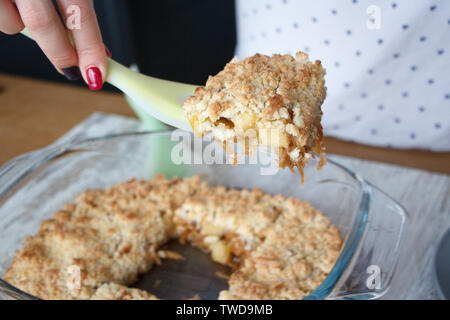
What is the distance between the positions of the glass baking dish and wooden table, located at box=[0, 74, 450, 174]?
253 mm

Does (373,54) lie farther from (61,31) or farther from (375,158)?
(61,31)

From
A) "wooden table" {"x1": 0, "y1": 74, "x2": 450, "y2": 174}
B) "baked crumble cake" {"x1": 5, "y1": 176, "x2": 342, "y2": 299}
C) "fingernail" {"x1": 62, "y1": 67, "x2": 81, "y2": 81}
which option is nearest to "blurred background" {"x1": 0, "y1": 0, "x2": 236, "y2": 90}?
"wooden table" {"x1": 0, "y1": 74, "x2": 450, "y2": 174}

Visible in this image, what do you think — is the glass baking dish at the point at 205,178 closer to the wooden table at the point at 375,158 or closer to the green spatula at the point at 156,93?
the wooden table at the point at 375,158

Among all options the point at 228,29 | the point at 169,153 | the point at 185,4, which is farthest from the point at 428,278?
the point at 185,4

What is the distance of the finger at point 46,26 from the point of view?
63 centimetres

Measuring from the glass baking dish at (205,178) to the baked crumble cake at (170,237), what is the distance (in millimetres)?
67

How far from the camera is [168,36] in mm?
1739

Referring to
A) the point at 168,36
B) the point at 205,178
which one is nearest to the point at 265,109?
the point at 205,178

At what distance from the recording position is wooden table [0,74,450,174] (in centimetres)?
118

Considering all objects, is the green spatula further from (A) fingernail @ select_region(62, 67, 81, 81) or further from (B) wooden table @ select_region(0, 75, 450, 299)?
(B) wooden table @ select_region(0, 75, 450, 299)

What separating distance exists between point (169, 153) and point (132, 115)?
383 mm

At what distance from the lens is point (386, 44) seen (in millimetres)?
992

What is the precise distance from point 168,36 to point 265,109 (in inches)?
50.0
